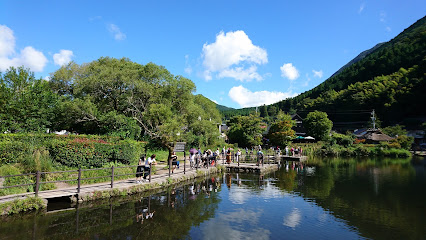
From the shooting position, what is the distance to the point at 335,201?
A: 12242 millimetres

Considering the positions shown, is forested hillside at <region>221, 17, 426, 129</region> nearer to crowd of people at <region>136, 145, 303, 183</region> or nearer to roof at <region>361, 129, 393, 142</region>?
roof at <region>361, 129, 393, 142</region>

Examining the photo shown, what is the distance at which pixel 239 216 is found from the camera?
9750 mm

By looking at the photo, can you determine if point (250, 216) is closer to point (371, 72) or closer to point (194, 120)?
point (194, 120)

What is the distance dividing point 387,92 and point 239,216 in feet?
280

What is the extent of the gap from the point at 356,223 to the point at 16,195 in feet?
43.0

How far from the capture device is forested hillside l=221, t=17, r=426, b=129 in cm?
7194

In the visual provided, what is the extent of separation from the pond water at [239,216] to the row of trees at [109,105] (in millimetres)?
7487

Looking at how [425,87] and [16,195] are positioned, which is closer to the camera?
[16,195]

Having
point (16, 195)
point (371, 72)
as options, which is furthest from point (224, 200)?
point (371, 72)

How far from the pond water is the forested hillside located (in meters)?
73.4

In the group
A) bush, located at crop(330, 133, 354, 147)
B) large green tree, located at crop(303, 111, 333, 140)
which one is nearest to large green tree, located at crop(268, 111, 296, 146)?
bush, located at crop(330, 133, 354, 147)

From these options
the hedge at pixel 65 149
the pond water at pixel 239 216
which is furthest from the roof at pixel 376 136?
the hedge at pixel 65 149

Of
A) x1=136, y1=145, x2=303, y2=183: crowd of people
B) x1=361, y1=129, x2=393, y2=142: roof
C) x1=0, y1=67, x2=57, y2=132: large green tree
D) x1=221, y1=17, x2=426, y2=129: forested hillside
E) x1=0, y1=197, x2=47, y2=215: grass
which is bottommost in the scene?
x1=0, y1=197, x2=47, y2=215: grass

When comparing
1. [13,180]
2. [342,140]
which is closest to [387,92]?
[342,140]
